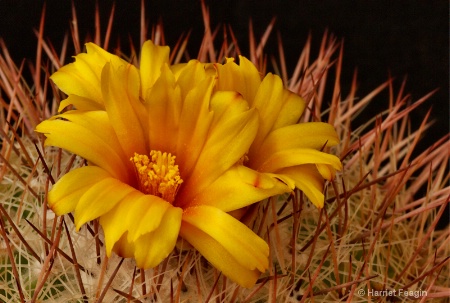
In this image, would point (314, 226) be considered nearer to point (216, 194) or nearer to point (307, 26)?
point (216, 194)

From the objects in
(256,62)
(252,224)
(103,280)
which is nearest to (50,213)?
(103,280)

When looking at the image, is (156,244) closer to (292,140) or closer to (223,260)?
(223,260)

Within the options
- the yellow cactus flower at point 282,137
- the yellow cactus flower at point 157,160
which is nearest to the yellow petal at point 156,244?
the yellow cactus flower at point 157,160

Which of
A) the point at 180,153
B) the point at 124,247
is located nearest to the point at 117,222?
the point at 124,247

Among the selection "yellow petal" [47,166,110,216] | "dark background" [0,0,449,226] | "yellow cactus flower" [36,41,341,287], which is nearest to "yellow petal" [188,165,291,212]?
"yellow cactus flower" [36,41,341,287]

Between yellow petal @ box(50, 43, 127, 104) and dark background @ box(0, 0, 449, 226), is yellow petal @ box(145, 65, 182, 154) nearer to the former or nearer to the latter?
yellow petal @ box(50, 43, 127, 104)
